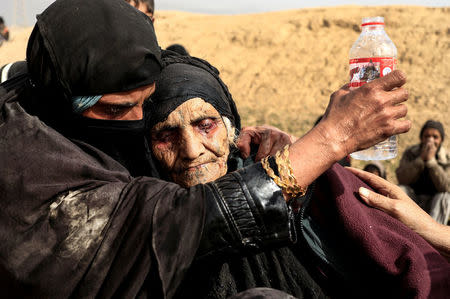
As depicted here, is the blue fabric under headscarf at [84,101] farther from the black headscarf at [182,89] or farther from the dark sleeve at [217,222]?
the black headscarf at [182,89]

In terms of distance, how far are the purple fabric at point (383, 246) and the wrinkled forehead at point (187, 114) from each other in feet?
2.58

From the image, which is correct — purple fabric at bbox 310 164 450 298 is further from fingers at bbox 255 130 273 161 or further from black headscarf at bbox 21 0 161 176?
black headscarf at bbox 21 0 161 176

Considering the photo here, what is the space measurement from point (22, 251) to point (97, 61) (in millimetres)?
778

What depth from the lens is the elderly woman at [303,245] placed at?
228cm

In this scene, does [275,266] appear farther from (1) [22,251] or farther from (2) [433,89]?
(2) [433,89]

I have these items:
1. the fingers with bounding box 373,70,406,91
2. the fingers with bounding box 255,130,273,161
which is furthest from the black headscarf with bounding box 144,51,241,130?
the fingers with bounding box 373,70,406,91

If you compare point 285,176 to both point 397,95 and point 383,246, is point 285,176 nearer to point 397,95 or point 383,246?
point 397,95

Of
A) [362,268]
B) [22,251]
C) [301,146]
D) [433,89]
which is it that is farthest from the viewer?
[433,89]

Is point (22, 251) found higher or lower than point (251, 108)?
higher

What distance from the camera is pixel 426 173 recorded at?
8.80 metres

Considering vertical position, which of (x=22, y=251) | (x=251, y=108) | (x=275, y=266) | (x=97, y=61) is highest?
(x=97, y=61)

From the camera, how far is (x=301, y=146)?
6.47 feet

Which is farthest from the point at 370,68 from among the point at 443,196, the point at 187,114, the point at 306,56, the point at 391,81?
the point at 306,56

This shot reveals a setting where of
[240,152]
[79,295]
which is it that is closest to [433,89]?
[240,152]
